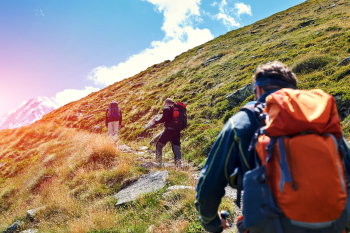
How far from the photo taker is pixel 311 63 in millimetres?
10117

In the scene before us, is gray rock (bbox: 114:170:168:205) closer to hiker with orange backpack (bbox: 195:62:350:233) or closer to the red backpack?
the red backpack

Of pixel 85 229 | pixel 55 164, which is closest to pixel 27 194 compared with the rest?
pixel 55 164

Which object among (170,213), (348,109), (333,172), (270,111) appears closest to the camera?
(333,172)

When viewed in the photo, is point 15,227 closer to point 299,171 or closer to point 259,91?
point 259,91

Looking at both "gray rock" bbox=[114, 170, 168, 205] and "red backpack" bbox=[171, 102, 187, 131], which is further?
"red backpack" bbox=[171, 102, 187, 131]

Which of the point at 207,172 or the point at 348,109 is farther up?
the point at 207,172

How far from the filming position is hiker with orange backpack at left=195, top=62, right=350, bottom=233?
1208 mm

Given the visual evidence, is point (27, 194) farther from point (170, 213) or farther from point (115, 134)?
point (170, 213)

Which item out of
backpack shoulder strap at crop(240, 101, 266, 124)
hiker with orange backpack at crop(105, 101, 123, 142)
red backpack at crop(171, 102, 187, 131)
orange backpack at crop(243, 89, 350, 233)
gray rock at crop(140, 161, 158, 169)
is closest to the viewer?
orange backpack at crop(243, 89, 350, 233)

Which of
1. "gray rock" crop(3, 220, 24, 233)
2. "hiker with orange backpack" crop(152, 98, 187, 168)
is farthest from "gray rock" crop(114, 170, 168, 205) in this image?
"gray rock" crop(3, 220, 24, 233)

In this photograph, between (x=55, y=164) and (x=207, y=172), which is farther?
(x=55, y=164)

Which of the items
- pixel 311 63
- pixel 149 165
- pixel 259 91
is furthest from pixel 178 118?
pixel 311 63

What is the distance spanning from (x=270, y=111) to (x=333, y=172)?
48 centimetres

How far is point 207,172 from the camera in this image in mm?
1669
